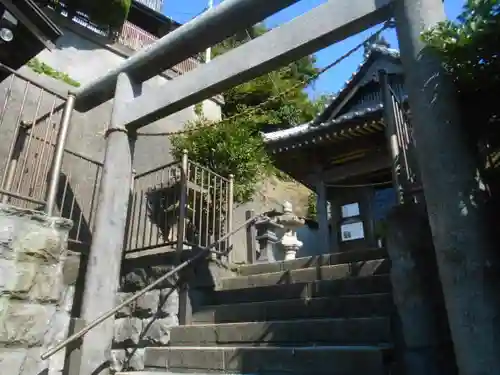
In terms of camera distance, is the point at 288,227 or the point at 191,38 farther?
the point at 288,227

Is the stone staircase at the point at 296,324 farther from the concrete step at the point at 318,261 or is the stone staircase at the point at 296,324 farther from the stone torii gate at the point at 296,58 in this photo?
the stone torii gate at the point at 296,58

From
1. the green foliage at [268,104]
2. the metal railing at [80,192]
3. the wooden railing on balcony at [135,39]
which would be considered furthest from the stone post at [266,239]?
the wooden railing on balcony at [135,39]

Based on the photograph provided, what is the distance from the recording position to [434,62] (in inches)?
101

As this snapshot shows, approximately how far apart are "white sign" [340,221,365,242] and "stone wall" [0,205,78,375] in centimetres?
694

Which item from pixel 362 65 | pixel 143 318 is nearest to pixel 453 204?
pixel 143 318

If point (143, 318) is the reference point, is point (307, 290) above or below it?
above

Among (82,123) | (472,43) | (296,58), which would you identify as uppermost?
(82,123)

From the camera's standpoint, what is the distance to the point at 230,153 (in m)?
9.26

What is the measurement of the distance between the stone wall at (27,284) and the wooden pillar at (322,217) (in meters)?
6.12

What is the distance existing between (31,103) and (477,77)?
26.8 ft

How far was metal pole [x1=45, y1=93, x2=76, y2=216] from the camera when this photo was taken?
9.48 ft

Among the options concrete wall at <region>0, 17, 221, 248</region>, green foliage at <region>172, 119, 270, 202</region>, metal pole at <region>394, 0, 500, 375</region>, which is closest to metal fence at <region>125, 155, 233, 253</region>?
concrete wall at <region>0, 17, 221, 248</region>

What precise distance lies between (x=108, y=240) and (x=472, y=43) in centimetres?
351

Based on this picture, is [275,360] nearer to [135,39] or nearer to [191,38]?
[191,38]
